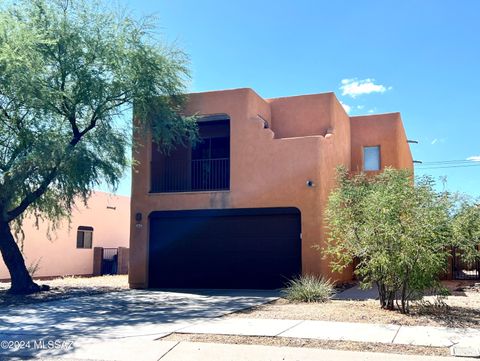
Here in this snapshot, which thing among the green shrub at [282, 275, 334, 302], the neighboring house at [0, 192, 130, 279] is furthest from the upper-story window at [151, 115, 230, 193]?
the neighboring house at [0, 192, 130, 279]

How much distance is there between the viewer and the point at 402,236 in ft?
35.2

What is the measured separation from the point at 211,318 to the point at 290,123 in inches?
382

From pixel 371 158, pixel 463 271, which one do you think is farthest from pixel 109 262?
pixel 463 271

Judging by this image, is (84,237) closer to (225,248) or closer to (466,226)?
(225,248)

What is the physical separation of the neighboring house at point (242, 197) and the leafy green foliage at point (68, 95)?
2.06 m

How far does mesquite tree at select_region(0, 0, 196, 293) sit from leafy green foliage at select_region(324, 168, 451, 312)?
25.3 ft

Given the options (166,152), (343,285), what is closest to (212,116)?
(166,152)

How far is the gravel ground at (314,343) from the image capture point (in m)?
7.75

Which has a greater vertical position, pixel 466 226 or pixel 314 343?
pixel 466 226

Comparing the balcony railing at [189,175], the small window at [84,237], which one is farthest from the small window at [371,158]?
the small window at [84,237]

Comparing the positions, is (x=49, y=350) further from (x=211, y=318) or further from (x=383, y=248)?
(x=383, y=248)

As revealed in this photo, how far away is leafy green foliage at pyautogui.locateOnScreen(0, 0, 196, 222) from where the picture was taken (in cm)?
1426

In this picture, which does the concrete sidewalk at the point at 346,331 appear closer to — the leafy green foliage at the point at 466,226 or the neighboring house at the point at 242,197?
the leafy green foliage at the point at 466,226

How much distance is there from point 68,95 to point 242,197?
6.25m
